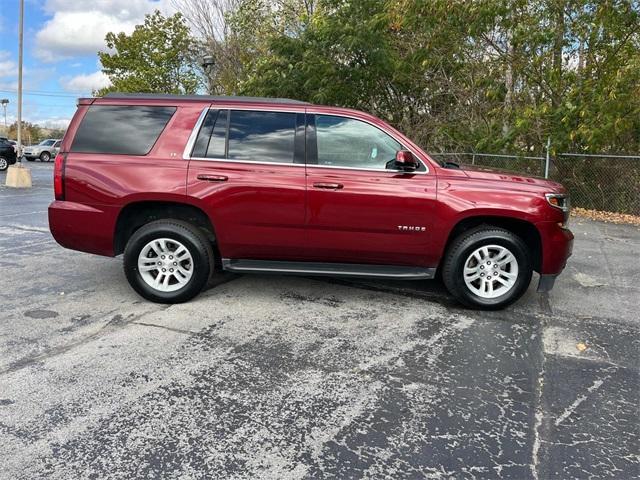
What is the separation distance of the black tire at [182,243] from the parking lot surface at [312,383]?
0.13 metres

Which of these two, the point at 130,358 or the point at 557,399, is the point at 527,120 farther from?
the point at 130,358

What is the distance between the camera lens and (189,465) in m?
2.65

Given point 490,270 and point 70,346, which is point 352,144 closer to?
point 490,270

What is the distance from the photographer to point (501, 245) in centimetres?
496

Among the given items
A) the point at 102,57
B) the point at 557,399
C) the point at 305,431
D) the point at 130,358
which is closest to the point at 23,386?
the point at 130,358

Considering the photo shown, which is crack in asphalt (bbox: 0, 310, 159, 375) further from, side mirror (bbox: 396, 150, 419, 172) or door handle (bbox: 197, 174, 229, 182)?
side mirror (bbox: 396, 150, 419, 172)

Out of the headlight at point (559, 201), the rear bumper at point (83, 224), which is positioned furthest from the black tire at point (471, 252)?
the rear bumper at point (83, 224)

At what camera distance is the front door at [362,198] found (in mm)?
4863

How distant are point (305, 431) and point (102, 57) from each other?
43.4 meters

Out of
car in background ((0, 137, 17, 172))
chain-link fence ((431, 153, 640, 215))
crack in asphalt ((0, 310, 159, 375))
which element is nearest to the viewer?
crack in asphalt ((0, 310, 159, 375))

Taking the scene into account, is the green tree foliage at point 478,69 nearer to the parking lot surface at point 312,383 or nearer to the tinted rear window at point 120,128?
the parking lot surface at point 312,383

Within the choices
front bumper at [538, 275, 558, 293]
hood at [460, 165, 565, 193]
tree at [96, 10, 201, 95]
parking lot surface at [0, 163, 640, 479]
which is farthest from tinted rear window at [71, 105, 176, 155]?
tree at [96, 10, 201, 95]

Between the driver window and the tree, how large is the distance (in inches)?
1345

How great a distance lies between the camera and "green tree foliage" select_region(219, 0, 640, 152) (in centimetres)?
1112
